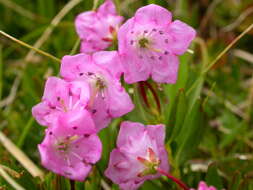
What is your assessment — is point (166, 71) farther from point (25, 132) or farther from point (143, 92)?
point (25, 132)

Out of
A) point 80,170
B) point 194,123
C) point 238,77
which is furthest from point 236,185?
point 238,77

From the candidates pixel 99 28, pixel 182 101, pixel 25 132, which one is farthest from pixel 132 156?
pixel 25 132

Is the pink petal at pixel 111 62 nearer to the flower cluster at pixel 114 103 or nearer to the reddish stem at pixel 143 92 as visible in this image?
the flower cluster at pixel 114 103

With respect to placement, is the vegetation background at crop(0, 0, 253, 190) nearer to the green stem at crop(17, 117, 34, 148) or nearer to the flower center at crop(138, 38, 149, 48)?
the green stem at crop(17, 117, 34, 148)

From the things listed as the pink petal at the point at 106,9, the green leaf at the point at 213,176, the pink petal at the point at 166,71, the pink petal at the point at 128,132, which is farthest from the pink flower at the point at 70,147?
the pink petal at the point at 106,9

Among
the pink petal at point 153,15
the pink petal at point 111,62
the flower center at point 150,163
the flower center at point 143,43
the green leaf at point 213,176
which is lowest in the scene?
the green leaf at point 213,176

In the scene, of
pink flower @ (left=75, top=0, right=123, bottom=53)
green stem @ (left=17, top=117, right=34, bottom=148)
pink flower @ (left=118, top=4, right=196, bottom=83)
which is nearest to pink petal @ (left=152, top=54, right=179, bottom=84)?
pink flower @ (left=118, top=4, right=196, bottom=83)
